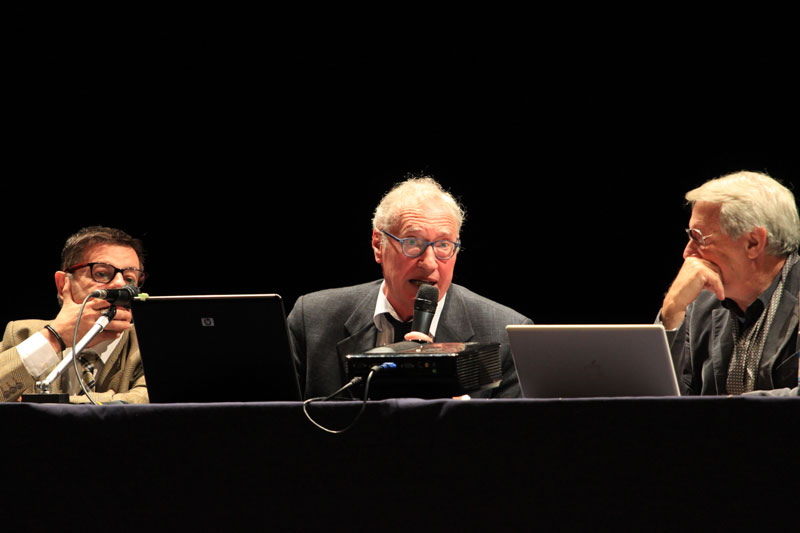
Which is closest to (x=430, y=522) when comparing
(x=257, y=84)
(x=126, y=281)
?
(x=126, y=281)

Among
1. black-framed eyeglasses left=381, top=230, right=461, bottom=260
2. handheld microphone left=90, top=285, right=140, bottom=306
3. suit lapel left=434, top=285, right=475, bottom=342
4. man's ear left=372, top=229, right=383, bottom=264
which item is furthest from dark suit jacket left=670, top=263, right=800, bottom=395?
handheld microphone left=90, top=285, right=140, bottom=306

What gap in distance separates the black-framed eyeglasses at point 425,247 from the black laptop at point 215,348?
0.82m

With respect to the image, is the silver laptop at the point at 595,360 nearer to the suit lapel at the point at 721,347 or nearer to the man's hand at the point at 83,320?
the suit lapel at the point at 721,347

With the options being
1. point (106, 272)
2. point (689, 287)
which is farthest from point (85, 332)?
point (689, 287)

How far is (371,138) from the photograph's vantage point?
11.3 ft

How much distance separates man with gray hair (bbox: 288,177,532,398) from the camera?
7.95 feet

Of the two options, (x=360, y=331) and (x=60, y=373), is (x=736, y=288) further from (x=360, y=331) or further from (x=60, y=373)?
(x=60, y=373)

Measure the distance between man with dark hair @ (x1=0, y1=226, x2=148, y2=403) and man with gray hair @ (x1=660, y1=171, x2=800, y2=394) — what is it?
160 cm

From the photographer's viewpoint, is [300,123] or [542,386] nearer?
[542,386]

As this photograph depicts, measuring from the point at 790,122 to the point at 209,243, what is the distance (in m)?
2.40

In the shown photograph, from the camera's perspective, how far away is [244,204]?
3586mm

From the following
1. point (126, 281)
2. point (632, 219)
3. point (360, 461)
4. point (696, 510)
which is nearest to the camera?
point (696, 510)

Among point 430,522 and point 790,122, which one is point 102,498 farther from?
point 790,122

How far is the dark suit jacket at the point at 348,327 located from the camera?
242 cm
